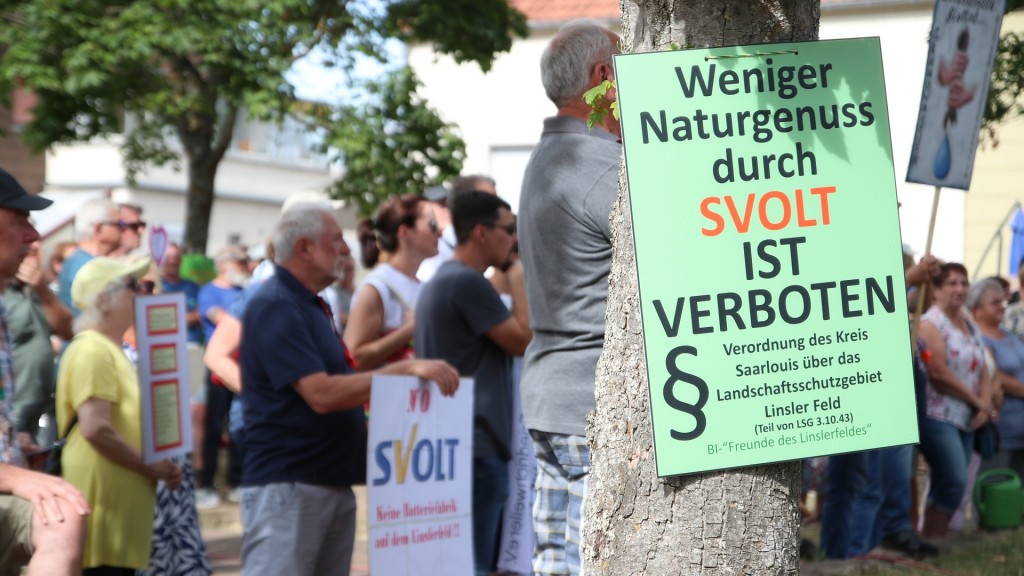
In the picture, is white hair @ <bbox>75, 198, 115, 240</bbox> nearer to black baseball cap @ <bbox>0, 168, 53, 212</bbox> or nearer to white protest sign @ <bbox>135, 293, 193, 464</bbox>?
white protest sign @ <bbox>135, 293, 193, 464</bbox>

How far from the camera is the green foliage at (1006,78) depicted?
7668mm

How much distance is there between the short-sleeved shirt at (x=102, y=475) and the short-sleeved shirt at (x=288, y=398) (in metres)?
0.58

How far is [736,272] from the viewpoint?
2.71 metres

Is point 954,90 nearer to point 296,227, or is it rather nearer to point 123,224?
point 296,227

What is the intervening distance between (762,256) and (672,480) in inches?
20.0

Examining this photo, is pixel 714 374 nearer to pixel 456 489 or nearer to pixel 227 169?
pixel 456 489

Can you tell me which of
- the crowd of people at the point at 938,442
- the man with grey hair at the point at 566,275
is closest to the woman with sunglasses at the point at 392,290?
the man with grey hair at the point at 566,275

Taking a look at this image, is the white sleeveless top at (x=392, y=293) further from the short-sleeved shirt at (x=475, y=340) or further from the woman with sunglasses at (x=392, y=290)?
the short-sleeved shirt at (x=475, y=340)

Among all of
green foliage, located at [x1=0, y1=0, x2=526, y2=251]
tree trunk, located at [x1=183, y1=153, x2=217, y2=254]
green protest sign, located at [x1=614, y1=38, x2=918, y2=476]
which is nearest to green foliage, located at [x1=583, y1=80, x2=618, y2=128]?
green protest sign, located at [x1=614, y1=38, x2=918, y2=476]

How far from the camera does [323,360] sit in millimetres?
4965

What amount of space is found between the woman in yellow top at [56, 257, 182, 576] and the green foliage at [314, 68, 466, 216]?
12.3 meters

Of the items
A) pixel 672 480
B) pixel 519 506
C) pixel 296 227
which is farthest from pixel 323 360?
pixel 672 480

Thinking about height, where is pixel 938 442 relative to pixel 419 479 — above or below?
above

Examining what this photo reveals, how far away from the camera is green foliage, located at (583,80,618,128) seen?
10.2 ft
